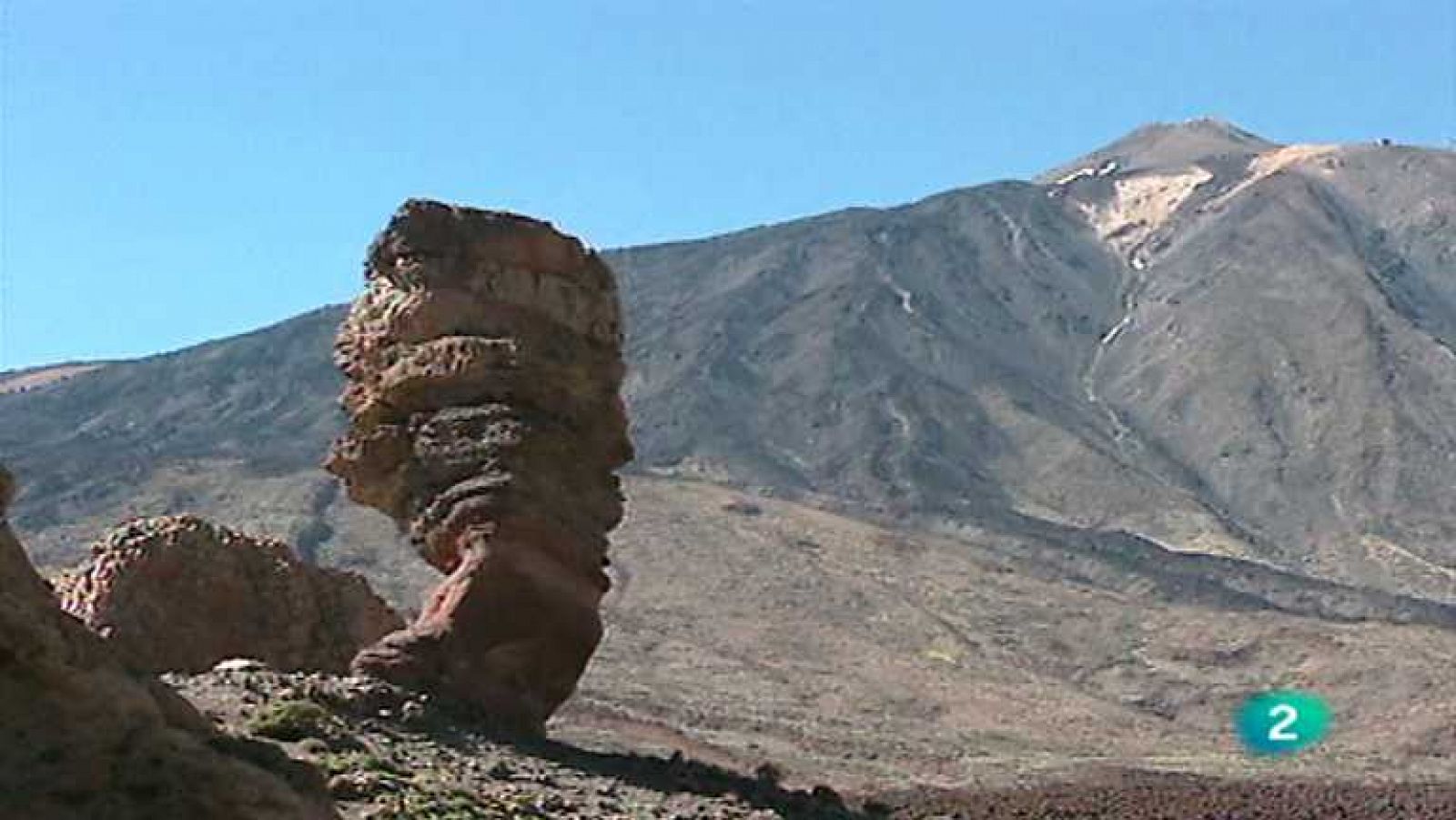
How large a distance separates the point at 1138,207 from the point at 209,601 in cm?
17228

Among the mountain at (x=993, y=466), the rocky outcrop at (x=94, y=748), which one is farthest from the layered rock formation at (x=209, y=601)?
the mountain at (x=993, y=466)

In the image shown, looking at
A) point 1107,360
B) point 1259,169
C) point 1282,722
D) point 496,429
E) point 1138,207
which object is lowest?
point 496,429

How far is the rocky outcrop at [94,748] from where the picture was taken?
838 cm

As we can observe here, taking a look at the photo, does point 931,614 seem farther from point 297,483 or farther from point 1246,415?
point 1246,415

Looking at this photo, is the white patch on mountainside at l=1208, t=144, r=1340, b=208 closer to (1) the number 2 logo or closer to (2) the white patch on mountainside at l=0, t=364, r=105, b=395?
(2) the white patch on mountainside at l=0, t=364, r=105, b=395

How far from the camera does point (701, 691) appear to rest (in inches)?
2260

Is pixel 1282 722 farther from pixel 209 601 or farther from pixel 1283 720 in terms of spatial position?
pixel 209 601

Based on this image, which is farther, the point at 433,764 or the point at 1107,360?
the point at 1107,360

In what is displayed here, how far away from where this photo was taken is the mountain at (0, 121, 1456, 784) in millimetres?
61594

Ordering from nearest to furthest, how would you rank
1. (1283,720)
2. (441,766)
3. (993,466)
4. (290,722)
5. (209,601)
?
1. (290,722)
2. (441,766)
3. (209,601)
4. (1283,720)
5. (993,466)

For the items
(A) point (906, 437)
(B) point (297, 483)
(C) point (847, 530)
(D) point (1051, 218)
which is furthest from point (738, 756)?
(D) point (1051, 218)

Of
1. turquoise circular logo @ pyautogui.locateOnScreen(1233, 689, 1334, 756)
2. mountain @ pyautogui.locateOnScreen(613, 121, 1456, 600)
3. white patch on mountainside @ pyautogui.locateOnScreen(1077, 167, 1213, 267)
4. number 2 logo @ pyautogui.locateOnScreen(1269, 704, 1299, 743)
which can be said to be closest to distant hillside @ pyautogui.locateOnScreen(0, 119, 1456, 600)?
mountain @ pyautogui.locateOnScreen(613, 121, 1456, 600)

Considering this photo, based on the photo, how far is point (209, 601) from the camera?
21.3m

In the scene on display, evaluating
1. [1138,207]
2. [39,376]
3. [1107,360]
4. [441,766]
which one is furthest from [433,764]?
[1138,207]
